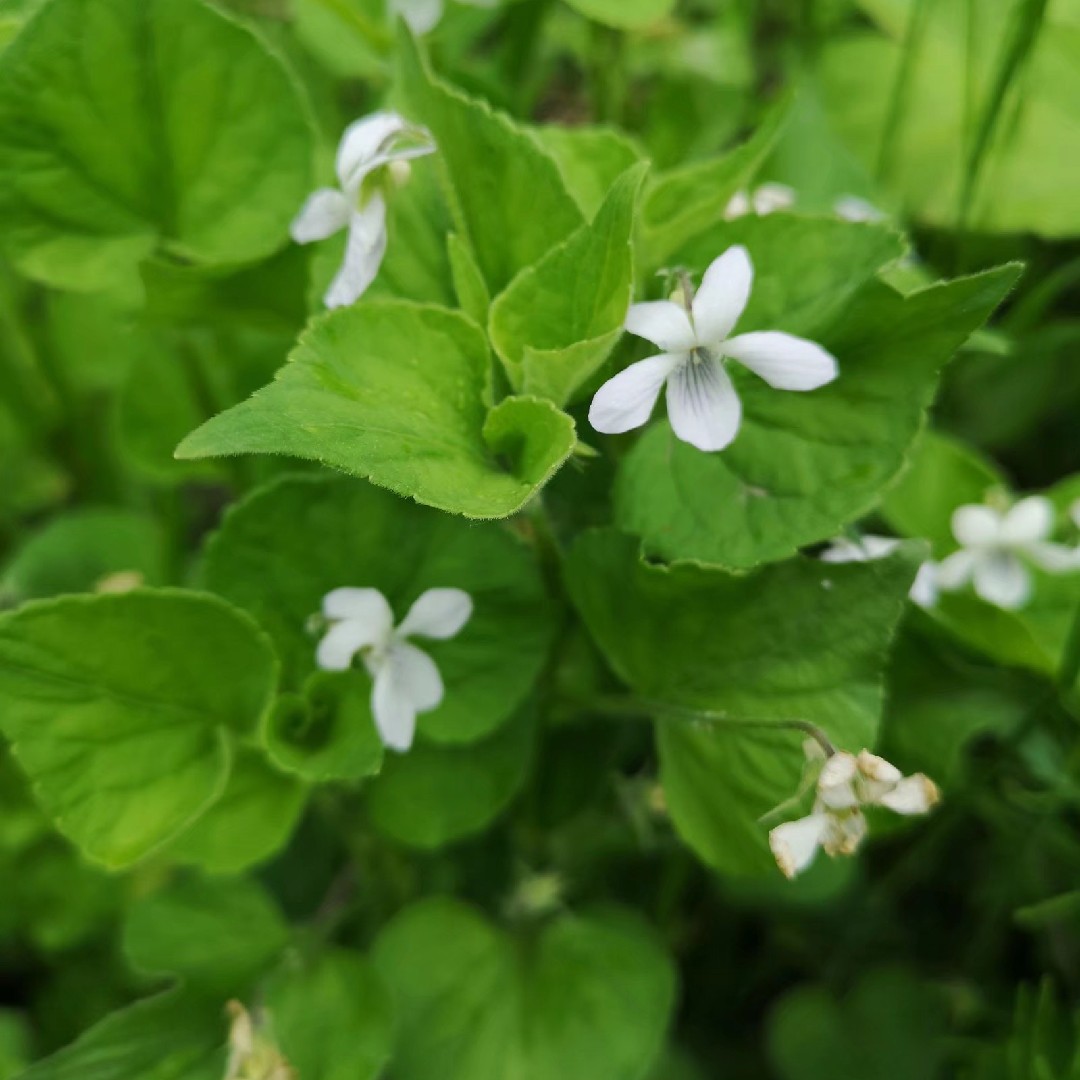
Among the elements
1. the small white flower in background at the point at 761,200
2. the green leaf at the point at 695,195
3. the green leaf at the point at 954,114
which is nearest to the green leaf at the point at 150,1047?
the green leaf at the point at 695,195

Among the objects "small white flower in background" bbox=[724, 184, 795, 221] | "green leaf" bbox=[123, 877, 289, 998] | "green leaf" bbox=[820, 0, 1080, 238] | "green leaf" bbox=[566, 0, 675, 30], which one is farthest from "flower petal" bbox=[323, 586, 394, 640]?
"green leaf" bbox=[820, 0, 1080, 238]

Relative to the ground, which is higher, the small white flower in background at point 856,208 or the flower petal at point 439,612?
the small white flower in background at point 856,208

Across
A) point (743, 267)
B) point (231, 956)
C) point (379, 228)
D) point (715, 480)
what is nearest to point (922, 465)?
point (715, 480)

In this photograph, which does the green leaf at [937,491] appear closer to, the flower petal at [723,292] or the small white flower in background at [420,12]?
the flower petal at [723,292]

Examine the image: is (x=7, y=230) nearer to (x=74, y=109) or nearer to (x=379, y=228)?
(x=74, y=109)

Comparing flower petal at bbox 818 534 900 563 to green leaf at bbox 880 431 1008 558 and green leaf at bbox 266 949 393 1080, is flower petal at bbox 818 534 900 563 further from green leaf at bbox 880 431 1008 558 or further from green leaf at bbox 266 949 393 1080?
green leaf at bbox 266 949 393 1080
